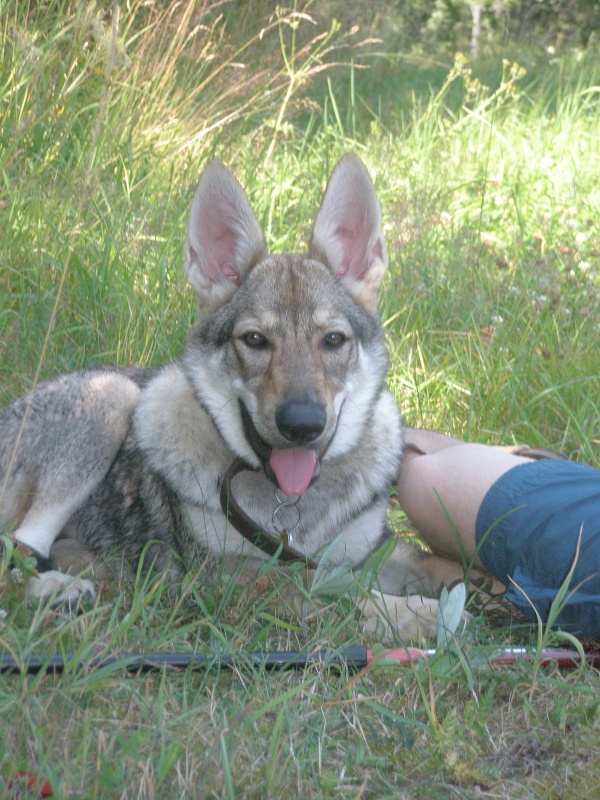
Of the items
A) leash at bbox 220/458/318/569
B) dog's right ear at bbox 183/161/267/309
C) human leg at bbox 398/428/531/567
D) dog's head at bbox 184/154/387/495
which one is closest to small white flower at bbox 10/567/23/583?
leash at bbox 220/458/318/569

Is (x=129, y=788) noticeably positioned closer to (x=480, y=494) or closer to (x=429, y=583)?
(x=480, y=494)

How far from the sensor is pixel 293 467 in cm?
288

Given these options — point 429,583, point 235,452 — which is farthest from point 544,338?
point 235,452

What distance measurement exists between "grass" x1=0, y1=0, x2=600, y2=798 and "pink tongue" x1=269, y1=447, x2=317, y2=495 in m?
0.33

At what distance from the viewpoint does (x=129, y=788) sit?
1.77 meters

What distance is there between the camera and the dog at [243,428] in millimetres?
2885

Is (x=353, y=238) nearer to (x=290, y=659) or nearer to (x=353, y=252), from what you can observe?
(x=353, y=252)

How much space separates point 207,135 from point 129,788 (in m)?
4.92

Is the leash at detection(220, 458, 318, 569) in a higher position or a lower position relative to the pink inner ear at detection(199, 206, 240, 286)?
lower

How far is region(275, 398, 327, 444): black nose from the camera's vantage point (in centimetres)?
267

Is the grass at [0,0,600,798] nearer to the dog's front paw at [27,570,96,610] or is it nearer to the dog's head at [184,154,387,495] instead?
the dog's front paw at [27,570,96,610]

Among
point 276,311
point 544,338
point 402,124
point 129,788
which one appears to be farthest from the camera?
point 402,124

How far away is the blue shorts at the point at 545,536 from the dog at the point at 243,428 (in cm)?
32

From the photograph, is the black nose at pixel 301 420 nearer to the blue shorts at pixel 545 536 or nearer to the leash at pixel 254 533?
the leash at pixel 254 533
